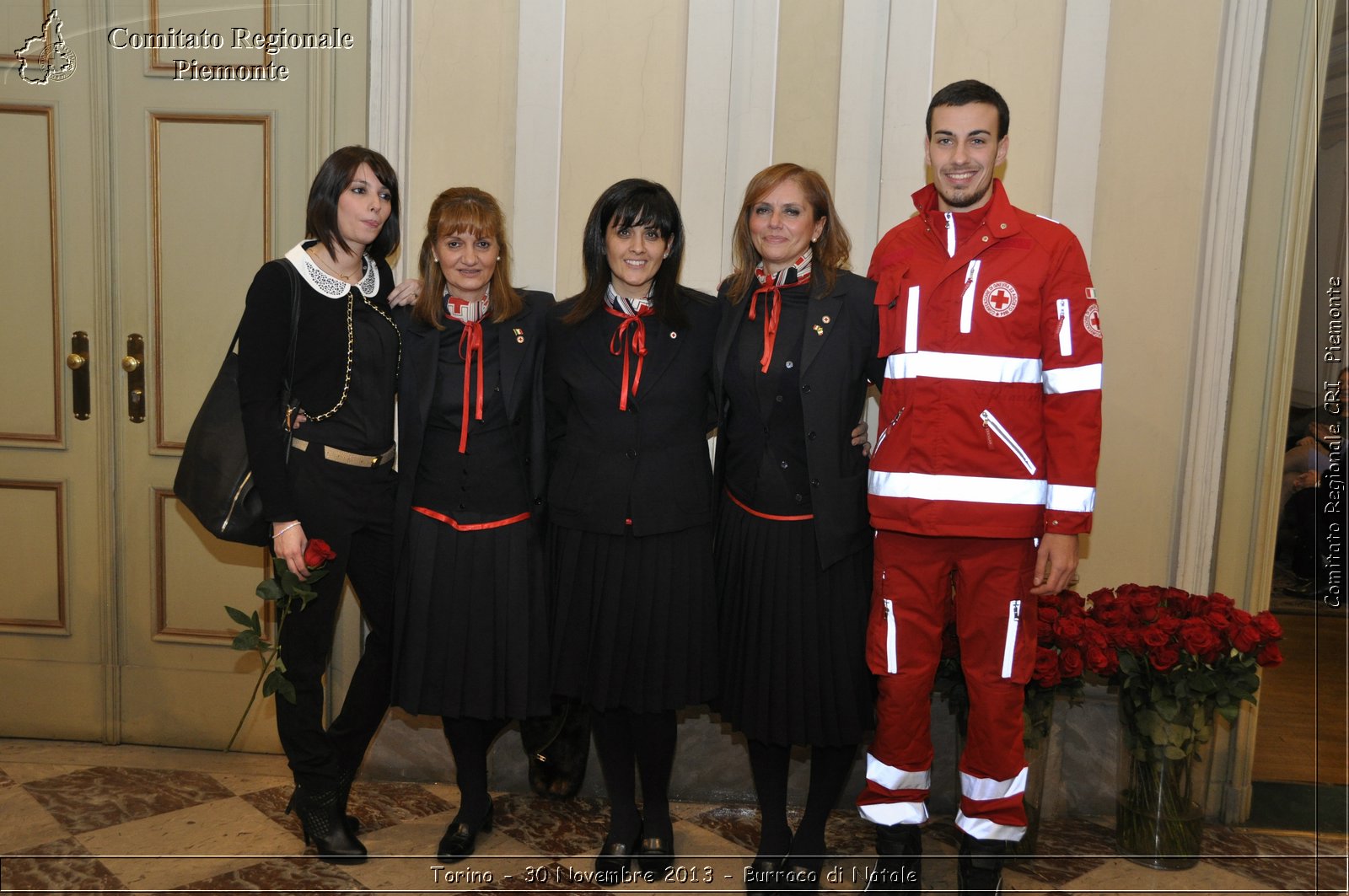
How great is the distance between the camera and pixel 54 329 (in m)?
3.38

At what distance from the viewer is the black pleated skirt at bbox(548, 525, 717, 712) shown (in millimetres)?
2498

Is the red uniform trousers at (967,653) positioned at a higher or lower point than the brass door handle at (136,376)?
lower

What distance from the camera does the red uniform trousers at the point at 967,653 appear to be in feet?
7.97

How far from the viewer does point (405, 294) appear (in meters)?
2.65

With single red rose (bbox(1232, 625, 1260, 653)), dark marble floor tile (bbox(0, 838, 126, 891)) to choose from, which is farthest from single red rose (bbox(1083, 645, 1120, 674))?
dark marble floor tile (bbox(0, 838, 126, 891))

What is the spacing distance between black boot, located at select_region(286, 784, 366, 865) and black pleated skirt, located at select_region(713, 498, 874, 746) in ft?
3.69

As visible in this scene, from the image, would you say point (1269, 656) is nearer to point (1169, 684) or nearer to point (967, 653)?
point (1169, 684)

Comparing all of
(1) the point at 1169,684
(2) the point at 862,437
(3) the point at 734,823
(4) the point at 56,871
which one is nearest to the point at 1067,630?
(1) the point at 1169,684

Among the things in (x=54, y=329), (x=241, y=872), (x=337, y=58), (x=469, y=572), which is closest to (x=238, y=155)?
(x=337, y=58)

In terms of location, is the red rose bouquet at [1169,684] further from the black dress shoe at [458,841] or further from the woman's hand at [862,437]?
the black dress shoe at [458,841]

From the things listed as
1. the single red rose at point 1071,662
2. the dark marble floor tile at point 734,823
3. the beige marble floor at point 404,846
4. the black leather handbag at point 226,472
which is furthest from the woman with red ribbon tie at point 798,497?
the black leather handbag at point 226,472

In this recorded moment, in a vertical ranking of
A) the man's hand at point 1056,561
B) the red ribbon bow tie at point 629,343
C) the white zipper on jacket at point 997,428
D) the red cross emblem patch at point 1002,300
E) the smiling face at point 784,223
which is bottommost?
the man's hand at point 1056,561

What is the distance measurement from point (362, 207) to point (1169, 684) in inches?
97.9

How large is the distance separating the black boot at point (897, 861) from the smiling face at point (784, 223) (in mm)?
1480
